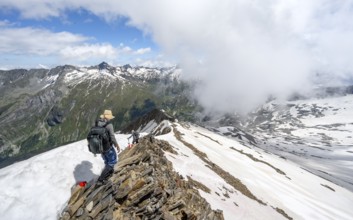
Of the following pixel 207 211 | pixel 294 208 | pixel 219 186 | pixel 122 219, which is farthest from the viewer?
pixel 294 208

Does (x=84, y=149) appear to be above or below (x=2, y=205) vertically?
above

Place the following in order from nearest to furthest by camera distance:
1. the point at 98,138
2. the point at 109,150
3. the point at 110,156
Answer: the point at 98,138 → the point at 109,150 → the point at 110,156

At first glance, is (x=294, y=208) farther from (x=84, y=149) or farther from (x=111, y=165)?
(x=111, y=165)

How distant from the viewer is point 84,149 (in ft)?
97.4

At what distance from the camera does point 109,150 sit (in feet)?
66.3

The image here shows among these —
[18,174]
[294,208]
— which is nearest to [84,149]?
[18,174]

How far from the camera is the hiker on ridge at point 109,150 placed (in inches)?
773

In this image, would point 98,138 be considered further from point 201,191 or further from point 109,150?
point 201,191

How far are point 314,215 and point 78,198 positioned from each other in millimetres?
40767

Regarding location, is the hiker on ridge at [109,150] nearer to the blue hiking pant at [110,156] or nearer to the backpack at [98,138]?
the blue hiking pant at [110,156]

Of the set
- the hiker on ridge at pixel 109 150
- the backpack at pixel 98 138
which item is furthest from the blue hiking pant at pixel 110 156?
the backpack at pixel 98 138

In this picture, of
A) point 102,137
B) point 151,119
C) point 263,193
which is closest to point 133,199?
point 102,137

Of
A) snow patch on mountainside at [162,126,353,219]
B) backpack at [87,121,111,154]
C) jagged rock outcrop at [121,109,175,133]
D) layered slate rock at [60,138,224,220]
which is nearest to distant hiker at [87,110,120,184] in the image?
backpack at [87,121,111,154]

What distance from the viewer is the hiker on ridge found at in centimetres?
1962
